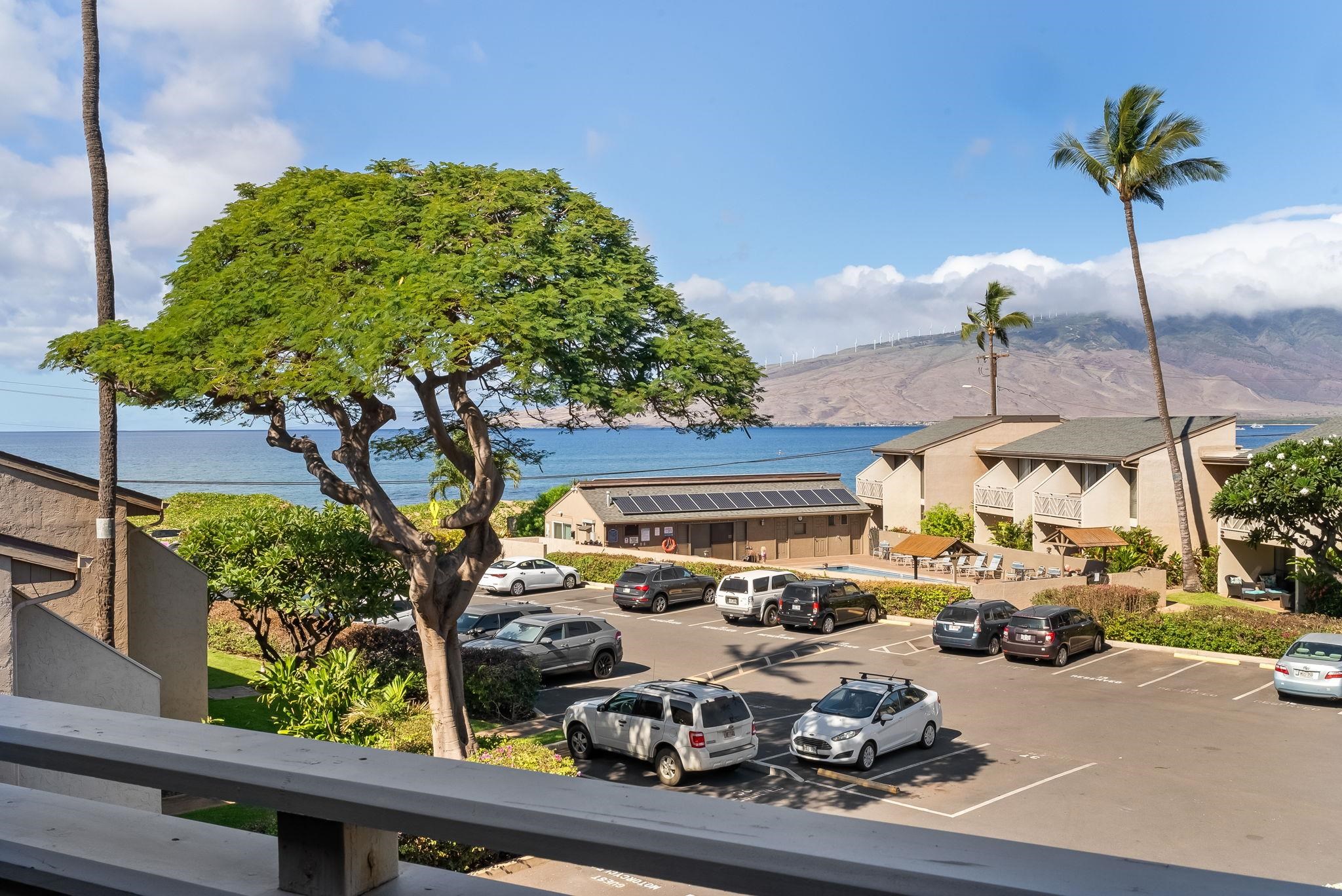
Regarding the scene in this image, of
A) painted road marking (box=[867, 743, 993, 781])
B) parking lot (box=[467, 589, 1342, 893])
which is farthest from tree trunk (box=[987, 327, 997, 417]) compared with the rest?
painted road marking (box=[867, 743, 993, 781])

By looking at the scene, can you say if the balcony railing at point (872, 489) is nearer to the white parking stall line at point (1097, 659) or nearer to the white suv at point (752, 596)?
the white suv at point (752, 596)

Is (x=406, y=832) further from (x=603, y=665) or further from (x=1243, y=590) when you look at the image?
(x=1243, y=590)

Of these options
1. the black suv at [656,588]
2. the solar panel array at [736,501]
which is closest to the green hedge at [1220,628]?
the black suv at [656,588]

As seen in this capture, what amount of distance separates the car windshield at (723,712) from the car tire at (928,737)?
13.5ft

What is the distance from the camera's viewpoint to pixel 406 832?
1700 mm

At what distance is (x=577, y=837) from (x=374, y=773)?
1.59 ft

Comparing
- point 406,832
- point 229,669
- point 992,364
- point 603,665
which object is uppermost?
point 992,364

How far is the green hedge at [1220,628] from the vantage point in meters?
29.5

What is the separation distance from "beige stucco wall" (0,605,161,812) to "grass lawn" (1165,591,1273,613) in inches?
1266

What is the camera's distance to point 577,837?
1.59 metres

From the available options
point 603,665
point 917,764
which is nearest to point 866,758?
point 917,764

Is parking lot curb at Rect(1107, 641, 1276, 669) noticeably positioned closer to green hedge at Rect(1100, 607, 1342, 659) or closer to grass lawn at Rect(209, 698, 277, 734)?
green hedge at Rect(1100, 607, 1342, 659)

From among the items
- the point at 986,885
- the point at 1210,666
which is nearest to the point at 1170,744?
the point at 1210,666

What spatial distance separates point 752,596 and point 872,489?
2332cm
